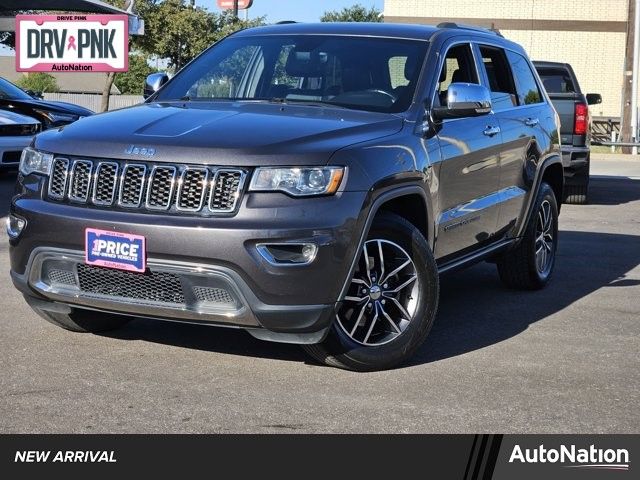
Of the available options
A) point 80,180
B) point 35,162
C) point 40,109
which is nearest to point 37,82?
point 40,109

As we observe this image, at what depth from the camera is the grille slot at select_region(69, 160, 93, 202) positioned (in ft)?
18.0

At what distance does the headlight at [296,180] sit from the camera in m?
5.15

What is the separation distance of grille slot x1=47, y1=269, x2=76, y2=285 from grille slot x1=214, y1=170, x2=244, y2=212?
0.87m

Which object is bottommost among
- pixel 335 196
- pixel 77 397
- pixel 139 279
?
pixel 77 397

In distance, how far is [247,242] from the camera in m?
5.09

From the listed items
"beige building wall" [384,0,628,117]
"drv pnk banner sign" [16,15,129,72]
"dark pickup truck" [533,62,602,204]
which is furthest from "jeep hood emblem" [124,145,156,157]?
"beige building wall" [384,0,628,117]

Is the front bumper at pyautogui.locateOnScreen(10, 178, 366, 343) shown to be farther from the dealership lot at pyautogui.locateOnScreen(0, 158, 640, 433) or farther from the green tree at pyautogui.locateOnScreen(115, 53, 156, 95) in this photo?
the green tree at pyautogui.locateOnScreen(115, 53, 156, 95)

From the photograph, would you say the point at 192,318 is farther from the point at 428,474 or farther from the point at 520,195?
the point at 520,195

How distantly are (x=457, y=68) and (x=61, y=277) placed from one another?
9.33 feet

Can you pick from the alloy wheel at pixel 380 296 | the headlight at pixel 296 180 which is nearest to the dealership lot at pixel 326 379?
the alloy wheel at pixel 380 296

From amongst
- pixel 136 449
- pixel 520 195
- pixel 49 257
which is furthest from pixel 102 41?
pixel 136 449

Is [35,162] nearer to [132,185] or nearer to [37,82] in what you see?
[132,185]

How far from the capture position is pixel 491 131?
23.0 ft

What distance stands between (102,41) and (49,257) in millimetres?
17425
